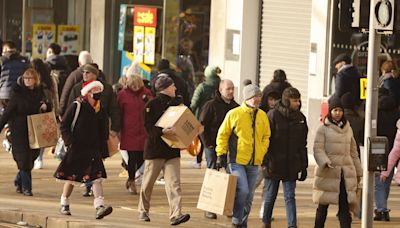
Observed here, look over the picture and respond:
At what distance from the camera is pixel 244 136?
52.3 feet

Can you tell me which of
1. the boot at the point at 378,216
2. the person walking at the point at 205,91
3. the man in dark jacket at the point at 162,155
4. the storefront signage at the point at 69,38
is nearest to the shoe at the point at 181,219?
the man in dark jacket at the point at 162,155

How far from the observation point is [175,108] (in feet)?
54.8

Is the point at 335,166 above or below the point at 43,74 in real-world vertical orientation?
below

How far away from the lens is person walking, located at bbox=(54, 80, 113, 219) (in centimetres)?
1689

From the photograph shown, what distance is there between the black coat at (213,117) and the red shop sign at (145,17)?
1208 cm

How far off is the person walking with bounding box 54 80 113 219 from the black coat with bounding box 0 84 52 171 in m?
2.38

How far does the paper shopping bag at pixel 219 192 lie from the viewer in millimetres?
15781

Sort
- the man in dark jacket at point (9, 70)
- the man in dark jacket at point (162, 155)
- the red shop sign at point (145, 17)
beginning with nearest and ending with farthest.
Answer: the man in dark jacket at point (162, 155) → the man in dark jacket at point (9, 70) → the red shop sign at point (145, 17)

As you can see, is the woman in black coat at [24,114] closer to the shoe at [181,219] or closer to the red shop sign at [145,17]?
the shoe at [181,219]

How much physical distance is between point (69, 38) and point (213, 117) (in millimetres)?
16956

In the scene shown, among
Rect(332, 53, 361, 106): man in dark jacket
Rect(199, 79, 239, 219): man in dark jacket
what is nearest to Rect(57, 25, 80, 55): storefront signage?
Rect(332, 53, 361, 106): man in dark jacket

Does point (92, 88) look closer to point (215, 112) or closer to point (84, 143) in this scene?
point (84, 143)

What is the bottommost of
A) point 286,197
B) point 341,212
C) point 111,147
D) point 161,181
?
point 161,181

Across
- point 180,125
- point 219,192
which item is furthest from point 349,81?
point 219,192
